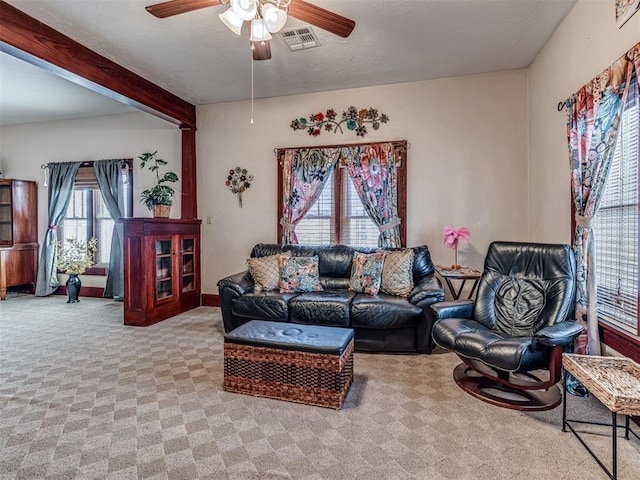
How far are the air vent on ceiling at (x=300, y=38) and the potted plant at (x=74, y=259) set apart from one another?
4.47 metres

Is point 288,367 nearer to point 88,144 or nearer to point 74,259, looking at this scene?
point 74,259

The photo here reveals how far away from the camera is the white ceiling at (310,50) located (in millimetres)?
2852

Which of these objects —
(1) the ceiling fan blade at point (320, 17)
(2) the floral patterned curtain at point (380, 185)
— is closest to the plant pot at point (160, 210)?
(2) the floral patterned curtain at point (380, 185)

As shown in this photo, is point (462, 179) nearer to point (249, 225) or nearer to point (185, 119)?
point (249, 225)

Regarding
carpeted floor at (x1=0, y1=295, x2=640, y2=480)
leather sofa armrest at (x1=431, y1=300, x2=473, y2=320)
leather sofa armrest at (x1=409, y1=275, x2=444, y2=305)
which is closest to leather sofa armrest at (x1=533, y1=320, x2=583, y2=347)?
carpeted floor at (x1=0, y1=295, x2=640, y2=480)

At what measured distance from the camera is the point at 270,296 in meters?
3.61

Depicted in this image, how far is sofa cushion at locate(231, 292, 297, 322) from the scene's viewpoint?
354 centimetres

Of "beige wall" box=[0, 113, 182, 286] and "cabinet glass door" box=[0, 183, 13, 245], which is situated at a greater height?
"beige wall" box=[0, 113, 182, 286]

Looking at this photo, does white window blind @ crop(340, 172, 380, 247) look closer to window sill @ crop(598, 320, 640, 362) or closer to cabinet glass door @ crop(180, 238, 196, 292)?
cabinet glass door @ crop(180, 238, 196, 292)

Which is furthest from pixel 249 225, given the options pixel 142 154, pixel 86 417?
pixel 86 417

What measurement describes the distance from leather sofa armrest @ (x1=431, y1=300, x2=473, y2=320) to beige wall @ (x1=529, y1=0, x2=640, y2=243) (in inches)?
42.4

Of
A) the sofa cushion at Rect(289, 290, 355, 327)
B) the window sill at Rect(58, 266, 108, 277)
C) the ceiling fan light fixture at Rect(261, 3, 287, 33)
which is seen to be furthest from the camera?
the window sill at Rect(58, 266, 108, 277)

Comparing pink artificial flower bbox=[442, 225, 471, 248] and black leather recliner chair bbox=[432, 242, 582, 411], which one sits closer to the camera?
black leather recliner chair bbox=[432, 242, 582, 411]

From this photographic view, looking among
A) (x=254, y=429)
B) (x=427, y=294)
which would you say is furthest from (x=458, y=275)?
(x=254, y=429)
